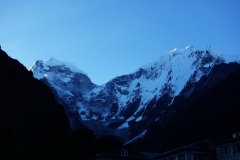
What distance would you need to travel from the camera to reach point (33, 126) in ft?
476

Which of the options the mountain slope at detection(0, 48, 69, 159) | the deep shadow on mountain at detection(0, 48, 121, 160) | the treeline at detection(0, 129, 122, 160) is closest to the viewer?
the treeline at detection(0, 129, 122, 160)

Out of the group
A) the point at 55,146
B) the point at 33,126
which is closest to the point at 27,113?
the point at 33,126

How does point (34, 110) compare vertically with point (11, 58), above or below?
below

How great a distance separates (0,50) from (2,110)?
4224 cm

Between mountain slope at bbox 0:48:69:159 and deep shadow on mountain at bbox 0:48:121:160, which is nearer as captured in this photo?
deep shadow on mountain at bbox 0:48:121:160

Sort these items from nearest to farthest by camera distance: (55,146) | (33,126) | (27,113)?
(55,146) → (33,126) → (27,113)

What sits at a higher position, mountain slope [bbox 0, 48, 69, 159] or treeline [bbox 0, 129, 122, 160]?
mountain slope [bbox 0, 48, 69, 159]

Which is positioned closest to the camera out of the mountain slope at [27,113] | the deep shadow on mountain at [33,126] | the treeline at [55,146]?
the treeline at [55,146]

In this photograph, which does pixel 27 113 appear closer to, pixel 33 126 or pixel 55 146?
pixel 33 126

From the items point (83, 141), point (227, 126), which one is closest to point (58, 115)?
point (83, 141)

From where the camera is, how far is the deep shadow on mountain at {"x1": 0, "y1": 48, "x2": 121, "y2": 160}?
105m

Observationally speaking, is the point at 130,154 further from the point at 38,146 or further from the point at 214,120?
the point at 214,120

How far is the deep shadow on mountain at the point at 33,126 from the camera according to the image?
346 feet

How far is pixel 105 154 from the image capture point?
89.8 metres
